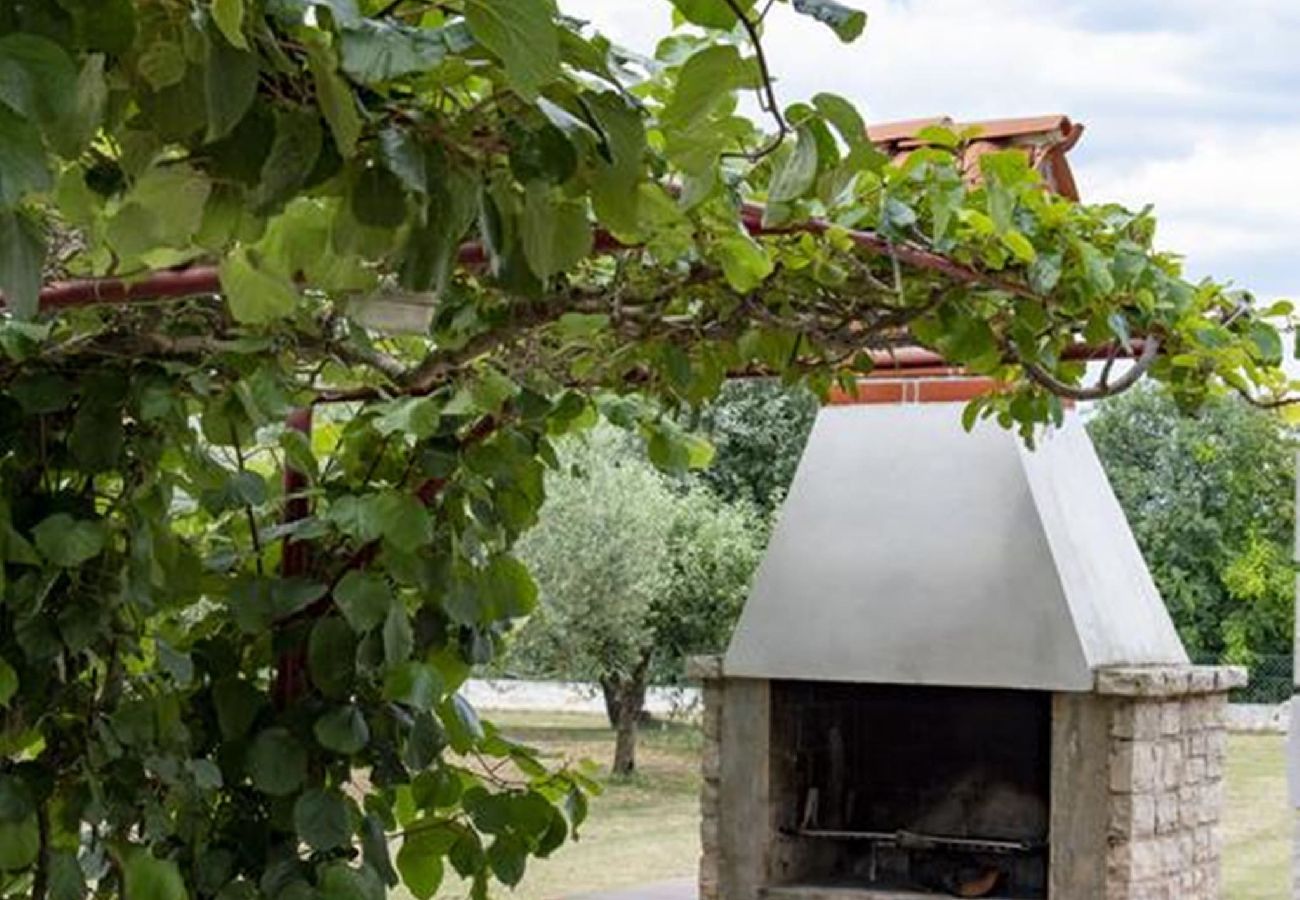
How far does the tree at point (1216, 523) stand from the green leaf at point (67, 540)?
8.33 metres

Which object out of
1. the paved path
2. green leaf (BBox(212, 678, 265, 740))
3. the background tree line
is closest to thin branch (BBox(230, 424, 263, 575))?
green leaf (BBox(212, 678, 265, 740))

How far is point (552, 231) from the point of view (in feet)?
3.25

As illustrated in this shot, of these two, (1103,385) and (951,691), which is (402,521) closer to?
(1103,385)

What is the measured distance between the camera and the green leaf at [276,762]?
6.81 ft

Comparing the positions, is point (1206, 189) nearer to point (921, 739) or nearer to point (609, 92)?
point (921, 739)

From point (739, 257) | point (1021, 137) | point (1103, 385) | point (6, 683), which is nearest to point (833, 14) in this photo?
point (739, 257)

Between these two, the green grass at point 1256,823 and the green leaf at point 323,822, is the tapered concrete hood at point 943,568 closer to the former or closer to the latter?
the green grass at point 1256,823

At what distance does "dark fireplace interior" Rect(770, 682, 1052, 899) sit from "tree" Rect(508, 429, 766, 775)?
13.6ft

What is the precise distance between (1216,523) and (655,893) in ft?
13.5

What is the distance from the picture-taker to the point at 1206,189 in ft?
38.7

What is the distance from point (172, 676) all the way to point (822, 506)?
399 centimetres

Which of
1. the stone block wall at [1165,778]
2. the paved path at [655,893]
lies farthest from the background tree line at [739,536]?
the stone block wall at [1165,778]

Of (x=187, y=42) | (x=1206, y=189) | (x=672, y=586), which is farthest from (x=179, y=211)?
(x=1206, y=189)

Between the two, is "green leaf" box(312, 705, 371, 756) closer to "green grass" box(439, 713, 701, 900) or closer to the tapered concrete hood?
the tapered concrete hood
